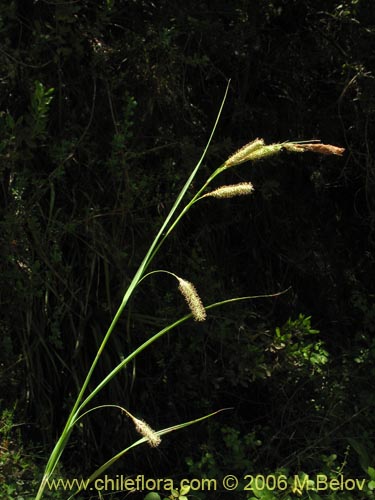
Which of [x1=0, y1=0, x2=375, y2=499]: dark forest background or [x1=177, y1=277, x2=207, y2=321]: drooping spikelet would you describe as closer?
[x1=177, y1=277, x2=207, y2=321]: drooping spikelet

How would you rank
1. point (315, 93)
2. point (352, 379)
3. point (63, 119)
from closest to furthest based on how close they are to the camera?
point (63, 119), point (352, 379), point (315, 93)

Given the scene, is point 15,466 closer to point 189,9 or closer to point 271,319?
point 271,319

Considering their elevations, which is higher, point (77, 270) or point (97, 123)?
Result: point (97, 123)

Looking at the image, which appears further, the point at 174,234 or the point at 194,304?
the point at 174,234

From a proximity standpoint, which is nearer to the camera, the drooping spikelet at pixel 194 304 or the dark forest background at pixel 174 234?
the drooping spikelet at pixel 194 304

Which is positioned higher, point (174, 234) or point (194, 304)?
point (194, 304)

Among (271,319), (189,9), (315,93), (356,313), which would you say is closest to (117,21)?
(189,9)

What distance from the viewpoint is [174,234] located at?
3551mm

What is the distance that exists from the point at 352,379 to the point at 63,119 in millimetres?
1684

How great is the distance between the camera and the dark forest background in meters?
3.22

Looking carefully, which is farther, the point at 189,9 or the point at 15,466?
the point at 189,9

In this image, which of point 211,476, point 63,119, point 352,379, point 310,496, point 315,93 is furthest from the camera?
point 315,93

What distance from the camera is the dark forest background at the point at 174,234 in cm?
322

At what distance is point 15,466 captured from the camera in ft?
10.1
